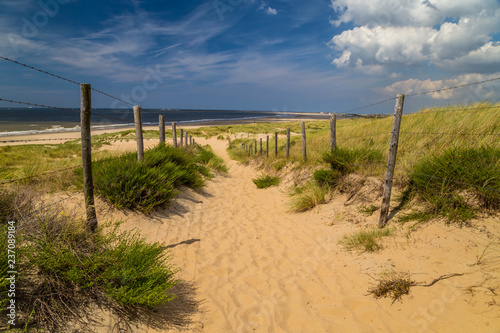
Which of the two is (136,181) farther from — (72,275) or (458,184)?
(458,184)

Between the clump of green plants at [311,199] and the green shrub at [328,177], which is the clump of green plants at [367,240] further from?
the green shrub at [328,177]

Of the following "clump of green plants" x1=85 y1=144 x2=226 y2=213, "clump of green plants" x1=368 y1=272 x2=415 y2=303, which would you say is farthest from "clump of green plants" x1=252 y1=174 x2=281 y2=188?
"clump of green plants" x1=368 y1=272 x2=415 y2=303

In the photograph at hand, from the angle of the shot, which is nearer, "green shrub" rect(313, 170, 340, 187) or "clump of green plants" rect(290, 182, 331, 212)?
"clump of green plants" rect(290, 182, 331, 212)

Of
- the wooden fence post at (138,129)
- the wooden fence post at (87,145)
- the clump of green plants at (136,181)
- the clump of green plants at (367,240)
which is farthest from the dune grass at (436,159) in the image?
the wooden fence post at (87,145)

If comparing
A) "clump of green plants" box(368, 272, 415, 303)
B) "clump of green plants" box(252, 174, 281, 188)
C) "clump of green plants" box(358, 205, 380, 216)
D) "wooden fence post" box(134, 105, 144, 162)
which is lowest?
"clump of green plants" box(252, 174, 281, 188)

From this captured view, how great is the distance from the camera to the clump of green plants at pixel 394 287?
321cm

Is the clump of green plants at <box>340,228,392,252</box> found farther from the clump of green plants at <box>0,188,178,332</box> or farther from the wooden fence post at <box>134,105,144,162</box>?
the wooden fence post at <box>134,105,144,162</box>

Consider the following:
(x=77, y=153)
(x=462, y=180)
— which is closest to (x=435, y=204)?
(x=462, y=180)

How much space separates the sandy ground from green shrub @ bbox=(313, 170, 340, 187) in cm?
104

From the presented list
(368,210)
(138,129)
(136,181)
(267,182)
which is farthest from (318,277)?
(267,182)

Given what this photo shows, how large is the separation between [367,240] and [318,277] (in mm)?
1072

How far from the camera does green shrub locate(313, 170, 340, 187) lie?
678 centimetres

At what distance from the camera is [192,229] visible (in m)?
5.63

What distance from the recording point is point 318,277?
3.89 metres
